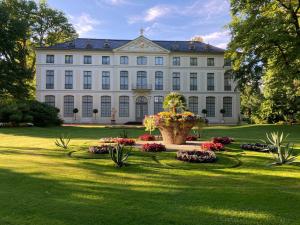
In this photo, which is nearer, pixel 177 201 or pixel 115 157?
pixel 177 201

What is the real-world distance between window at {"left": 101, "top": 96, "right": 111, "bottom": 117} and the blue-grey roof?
266 inches

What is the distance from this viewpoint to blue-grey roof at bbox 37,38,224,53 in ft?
157

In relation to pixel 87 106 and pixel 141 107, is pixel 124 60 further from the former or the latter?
pixel 87 106

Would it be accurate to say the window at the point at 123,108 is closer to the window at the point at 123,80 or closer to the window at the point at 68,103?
the window at the point at 123,80

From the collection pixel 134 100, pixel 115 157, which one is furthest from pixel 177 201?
pixel 134 100

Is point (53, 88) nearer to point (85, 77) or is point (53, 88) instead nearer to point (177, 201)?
point (85, 77)

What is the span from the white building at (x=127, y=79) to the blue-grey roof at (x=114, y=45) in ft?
0.43

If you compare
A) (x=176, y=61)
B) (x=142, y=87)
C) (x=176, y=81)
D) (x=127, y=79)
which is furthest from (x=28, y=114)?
(x=176, y=61)

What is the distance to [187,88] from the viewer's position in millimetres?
49844

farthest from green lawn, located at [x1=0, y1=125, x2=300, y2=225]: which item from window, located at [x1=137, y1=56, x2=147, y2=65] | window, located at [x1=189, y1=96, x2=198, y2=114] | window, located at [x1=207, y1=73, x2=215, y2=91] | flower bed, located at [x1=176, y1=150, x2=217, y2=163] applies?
window, located at [x1=207, y1=73, x2=215, y2=91]

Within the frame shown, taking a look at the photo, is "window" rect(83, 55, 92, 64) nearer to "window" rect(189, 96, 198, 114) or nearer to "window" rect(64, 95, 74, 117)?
"window" rect(64, 95, 74, 117)

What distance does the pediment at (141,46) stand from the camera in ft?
159

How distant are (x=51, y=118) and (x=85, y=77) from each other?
19.1 metres

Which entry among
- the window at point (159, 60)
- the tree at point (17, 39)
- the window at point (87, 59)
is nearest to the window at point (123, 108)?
the window at point (87, 59)
